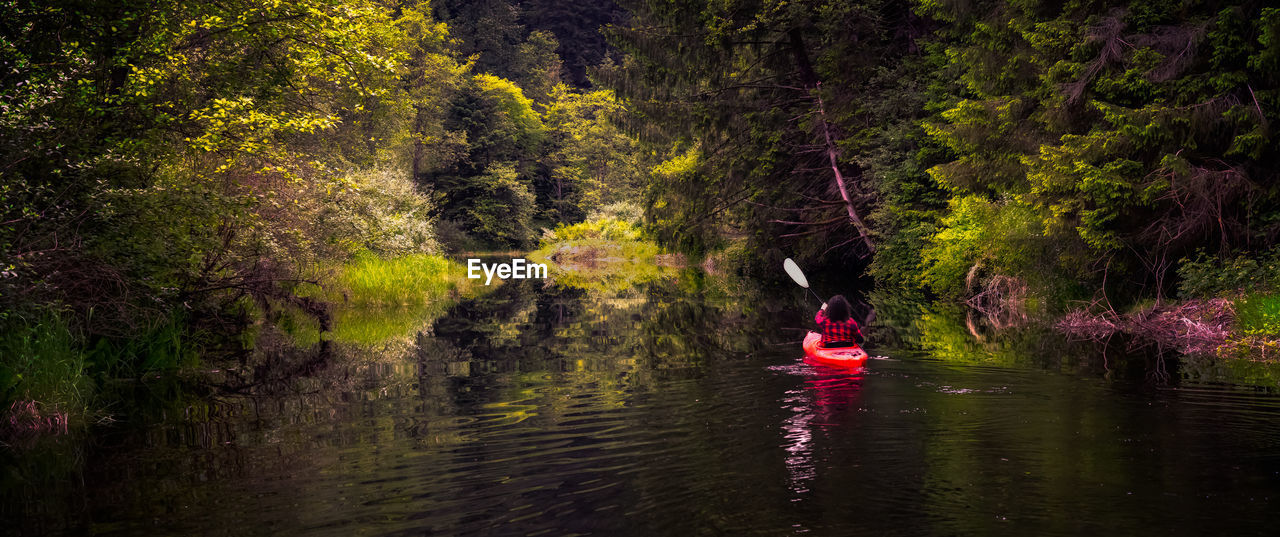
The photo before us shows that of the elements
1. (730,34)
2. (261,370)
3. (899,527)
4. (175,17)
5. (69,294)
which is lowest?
(899,527)

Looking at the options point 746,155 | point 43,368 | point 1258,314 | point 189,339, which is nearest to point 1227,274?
point 1258,314

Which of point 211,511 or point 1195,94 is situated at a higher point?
point 1195,94

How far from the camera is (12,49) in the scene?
9.92 metres

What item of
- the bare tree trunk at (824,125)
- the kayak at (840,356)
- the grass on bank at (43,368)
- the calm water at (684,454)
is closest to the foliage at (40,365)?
the grass on bank at (43,368)

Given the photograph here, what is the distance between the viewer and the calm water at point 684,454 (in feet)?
20.6

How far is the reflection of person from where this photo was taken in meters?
12.7

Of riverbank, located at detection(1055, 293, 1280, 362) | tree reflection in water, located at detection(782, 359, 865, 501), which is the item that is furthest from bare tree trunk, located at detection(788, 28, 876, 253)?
tree reflection in water, located at detection(782, 359, 865, 501)

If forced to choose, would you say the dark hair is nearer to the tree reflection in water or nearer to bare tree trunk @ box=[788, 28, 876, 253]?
the tree reflection in water

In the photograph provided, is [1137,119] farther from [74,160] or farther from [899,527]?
[74,160]

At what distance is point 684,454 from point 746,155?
25.5 meters

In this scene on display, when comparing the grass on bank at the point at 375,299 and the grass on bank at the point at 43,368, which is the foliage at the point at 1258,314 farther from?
the grass on bank at the point at 43,368

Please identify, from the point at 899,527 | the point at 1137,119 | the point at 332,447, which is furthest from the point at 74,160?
the point at 1137,119

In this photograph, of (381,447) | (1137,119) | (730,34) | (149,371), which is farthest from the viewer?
(730,34)

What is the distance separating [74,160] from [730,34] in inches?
886
